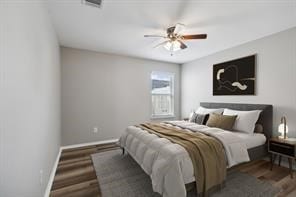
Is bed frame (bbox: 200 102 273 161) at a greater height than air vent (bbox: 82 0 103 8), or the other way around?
air vent (bbox: 82 0 103 8)

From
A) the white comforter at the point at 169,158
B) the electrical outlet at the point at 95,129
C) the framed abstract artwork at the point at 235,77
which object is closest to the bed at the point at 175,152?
the white comforter at the point at 169,158

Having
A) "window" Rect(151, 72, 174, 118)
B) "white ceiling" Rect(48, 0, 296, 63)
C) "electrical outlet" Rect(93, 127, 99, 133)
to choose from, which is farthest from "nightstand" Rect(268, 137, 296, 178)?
"electrical outlet" Rect(93, 127, 99, 133)

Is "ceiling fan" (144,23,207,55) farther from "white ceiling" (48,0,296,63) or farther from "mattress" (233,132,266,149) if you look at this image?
"mattress" (233,132,266,149)

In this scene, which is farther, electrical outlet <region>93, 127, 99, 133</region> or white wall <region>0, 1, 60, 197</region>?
electrical outlet <region>93, 127, 99, 133</region>

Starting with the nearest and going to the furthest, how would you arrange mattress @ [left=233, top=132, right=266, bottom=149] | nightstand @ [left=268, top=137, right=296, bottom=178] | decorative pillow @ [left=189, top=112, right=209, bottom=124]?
nightstand @ [left=268, top=137, right=296, bottom=178]
mattress @ [left=233, top=132, right=266, bottom=149]
decorative pillow @ [left=189, top=112, right=209, bottom=124]

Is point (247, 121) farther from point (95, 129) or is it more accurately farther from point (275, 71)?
point (95, 129)

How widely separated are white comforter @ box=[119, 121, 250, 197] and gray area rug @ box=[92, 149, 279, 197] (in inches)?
11.8

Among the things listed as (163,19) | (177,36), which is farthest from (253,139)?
(163,19)

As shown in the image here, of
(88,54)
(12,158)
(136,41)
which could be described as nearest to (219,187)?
(12,158)

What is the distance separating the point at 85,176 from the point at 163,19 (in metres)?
2.94

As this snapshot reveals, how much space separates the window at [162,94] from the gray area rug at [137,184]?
253 centimetres

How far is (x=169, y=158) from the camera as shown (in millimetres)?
1762

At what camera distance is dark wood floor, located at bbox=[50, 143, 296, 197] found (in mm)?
2006

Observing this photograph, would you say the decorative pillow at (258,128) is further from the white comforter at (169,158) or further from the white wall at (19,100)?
the white wall at (19,100)
